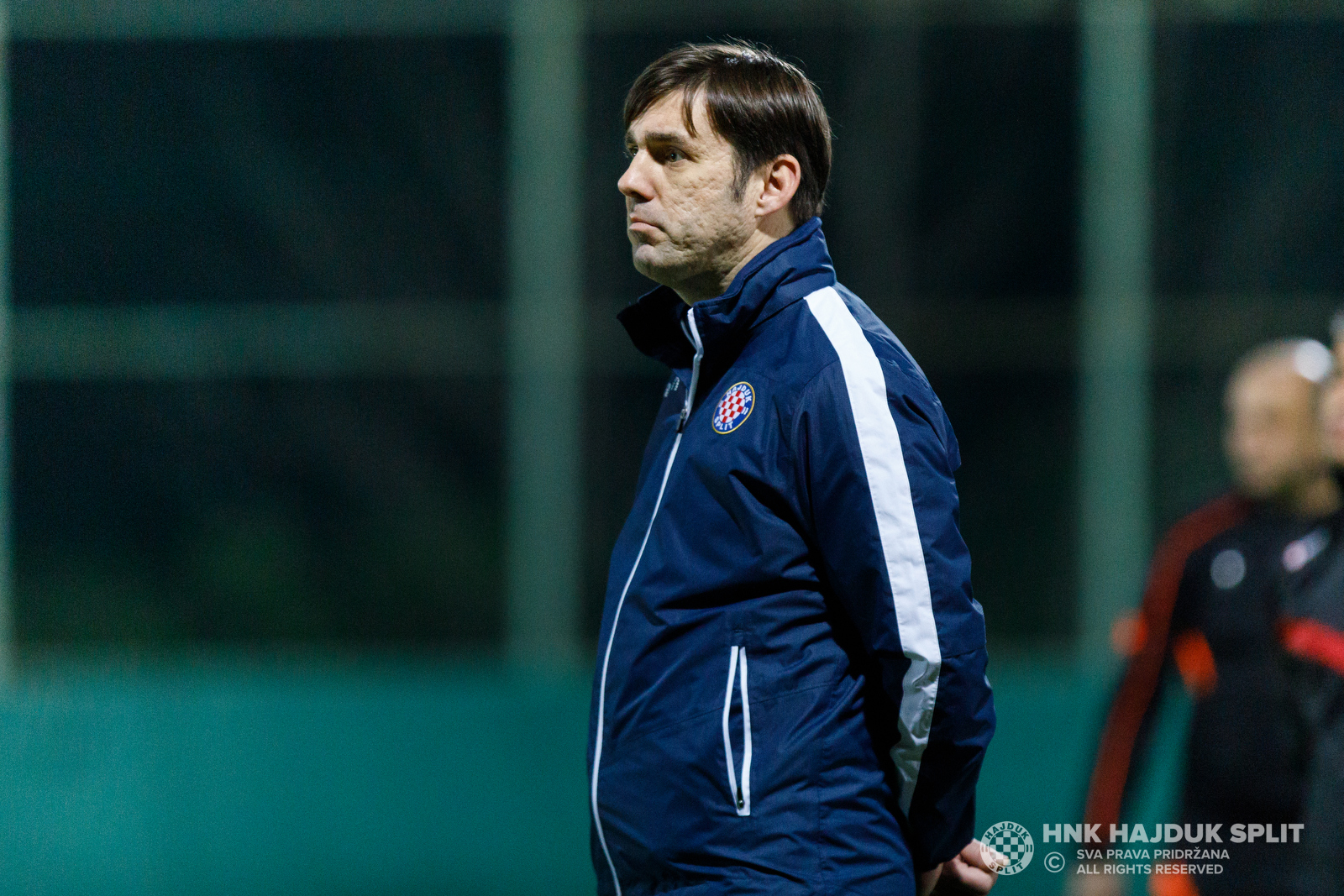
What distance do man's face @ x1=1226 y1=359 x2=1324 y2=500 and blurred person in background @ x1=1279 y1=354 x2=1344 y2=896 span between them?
142cm

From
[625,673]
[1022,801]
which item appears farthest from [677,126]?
[1022,801]

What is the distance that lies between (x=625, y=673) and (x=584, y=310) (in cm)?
570

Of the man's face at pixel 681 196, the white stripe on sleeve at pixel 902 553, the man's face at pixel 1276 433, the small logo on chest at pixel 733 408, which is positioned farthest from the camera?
the man's face at pixel 1276 433

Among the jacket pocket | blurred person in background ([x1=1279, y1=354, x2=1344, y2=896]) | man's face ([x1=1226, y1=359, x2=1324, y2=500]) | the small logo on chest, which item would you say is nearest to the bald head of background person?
man's face ([x1=1226, y1=359, x2=1324, y2=500])

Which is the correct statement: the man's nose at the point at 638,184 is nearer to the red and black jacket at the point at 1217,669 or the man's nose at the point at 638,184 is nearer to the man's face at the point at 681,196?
the man's face at the point at 681,196

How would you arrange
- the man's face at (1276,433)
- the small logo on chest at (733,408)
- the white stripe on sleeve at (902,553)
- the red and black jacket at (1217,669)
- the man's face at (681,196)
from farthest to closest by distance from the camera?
1. the man's face at (1276,433)
2. the red and black jacket at (1217,669)
3. the man's face at (681,196)
4. the small logo on chest at (733,408)
5. the white stripe on sleeve at (902,553)

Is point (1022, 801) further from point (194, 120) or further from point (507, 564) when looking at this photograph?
point (194, 120)

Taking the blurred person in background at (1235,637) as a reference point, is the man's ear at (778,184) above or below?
above

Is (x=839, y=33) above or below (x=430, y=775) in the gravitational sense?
above

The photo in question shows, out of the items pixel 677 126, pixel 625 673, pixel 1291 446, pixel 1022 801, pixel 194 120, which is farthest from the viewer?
pixel 194 120

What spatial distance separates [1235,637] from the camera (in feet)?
12.7

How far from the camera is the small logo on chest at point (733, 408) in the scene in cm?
224

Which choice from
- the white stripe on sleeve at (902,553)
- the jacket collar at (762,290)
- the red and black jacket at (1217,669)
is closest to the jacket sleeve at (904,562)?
the white stripe on sleeve at (902,553)

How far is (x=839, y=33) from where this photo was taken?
7957 mm
